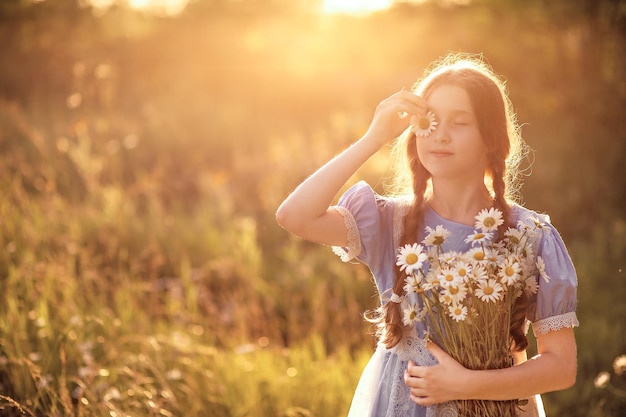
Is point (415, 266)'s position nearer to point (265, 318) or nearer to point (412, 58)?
point (265, 318)

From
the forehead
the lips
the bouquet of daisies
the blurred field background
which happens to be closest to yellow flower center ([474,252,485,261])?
the bouquet of daisies

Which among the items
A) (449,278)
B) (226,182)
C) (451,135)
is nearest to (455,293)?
(449,278)

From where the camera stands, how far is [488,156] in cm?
207

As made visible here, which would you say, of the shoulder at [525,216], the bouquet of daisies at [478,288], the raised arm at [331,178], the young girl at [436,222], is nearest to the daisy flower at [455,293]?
the bouquet of daisies at [478,288]

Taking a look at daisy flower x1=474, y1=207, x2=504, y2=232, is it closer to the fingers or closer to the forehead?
the forehead

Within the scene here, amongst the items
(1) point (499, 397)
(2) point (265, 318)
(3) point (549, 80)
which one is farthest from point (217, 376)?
(3) point (549, 80)

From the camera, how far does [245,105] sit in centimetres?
1144

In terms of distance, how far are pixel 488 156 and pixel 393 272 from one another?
1.50ft

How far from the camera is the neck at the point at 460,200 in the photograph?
6.78ft

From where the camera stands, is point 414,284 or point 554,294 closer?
point 414,284

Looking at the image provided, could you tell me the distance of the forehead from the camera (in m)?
1.96

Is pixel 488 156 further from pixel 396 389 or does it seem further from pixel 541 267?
pixel 396 389

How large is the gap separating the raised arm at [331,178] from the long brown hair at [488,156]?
4.9 inches

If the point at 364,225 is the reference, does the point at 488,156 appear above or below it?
above
